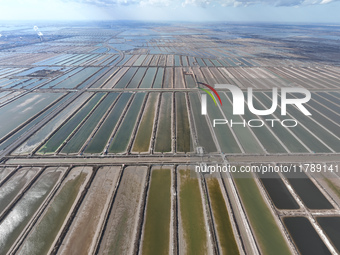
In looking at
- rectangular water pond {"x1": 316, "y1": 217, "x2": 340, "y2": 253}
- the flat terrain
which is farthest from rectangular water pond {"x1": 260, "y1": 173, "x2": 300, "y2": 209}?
rectangular water pond {"x1": 316, "y1": 217, "x2": 340, "y2": 253}

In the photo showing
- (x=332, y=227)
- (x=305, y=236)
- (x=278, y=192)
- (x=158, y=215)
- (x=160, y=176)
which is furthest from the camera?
(x=160, y=176)

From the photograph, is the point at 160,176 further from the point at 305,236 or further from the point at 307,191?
the point at 307,191

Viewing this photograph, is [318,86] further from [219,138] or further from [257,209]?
[257,209]

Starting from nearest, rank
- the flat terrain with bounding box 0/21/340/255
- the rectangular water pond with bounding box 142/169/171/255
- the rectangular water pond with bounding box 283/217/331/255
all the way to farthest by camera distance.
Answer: the rectangular water pond with bounding box 283/217/331/255 < the rectangular water pond with bounding box 142/169/171/255 < the flat terrain with bounding box 0/21/340/255

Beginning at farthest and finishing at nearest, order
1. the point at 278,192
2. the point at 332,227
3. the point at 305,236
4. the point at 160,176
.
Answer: the point at 160,176, the point at 278,192, the point at 332,227, the point at 305,236

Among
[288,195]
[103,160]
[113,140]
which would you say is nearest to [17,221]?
[103,160]

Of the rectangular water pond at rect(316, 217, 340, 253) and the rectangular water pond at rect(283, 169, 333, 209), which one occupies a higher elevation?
the rectangular water pond at rect(283, 169, 333, 209)

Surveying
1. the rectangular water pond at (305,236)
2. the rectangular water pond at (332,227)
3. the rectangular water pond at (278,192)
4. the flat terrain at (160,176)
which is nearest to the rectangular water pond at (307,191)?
the flat terrain at (160,176)


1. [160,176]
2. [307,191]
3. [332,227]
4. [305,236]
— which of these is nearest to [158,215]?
[160,176]

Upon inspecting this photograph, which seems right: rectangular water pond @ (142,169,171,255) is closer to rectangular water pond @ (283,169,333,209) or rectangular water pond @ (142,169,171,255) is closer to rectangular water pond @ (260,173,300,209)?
rectangular water pond @ (260,173,300,209)

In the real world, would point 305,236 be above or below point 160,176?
below

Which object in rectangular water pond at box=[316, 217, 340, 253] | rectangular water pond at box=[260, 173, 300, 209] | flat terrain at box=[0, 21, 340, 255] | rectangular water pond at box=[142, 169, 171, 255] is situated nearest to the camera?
rectangular water pond at box=[142, 169, 171, 255]
